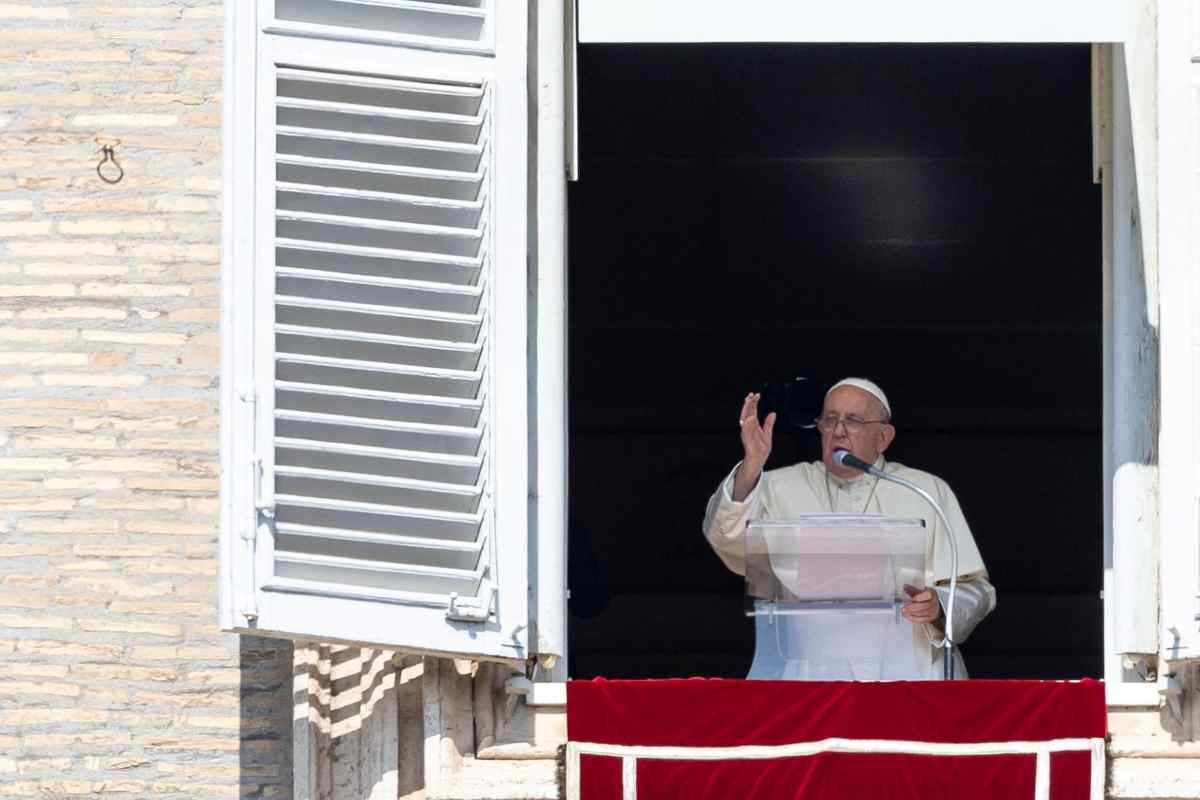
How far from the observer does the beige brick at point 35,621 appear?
6969mm

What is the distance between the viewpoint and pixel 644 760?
6145 mm

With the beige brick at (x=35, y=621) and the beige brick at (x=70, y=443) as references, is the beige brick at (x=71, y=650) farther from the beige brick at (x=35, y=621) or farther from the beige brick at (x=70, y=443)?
the beige brick at (x=70, y=443)

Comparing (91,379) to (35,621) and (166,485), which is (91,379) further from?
(35,621)

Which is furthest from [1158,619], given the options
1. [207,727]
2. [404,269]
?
[207,727]

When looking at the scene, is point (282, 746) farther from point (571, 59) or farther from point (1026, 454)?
point (1026, 454)

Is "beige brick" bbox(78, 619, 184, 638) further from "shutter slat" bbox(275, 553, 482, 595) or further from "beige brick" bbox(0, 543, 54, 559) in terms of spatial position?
"shutter slat" bbox(275, 553, 482, 595)

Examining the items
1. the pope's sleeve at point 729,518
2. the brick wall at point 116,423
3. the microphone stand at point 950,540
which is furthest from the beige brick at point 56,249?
the microphone stand at point 950,540

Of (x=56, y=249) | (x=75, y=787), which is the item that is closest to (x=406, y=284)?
(x=56, y=249)

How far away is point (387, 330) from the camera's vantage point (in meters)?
6.10

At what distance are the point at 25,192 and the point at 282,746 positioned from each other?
4.77 ft

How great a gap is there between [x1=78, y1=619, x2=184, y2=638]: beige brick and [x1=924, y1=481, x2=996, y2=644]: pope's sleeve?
1763mm

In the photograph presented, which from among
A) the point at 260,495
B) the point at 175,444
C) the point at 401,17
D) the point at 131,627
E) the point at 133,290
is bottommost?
the point at 131,627

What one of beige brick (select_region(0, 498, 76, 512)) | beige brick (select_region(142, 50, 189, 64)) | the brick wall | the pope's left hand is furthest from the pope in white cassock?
beige brick (select_region(142, 50, 189, 64))

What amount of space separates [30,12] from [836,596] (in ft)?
7.94
